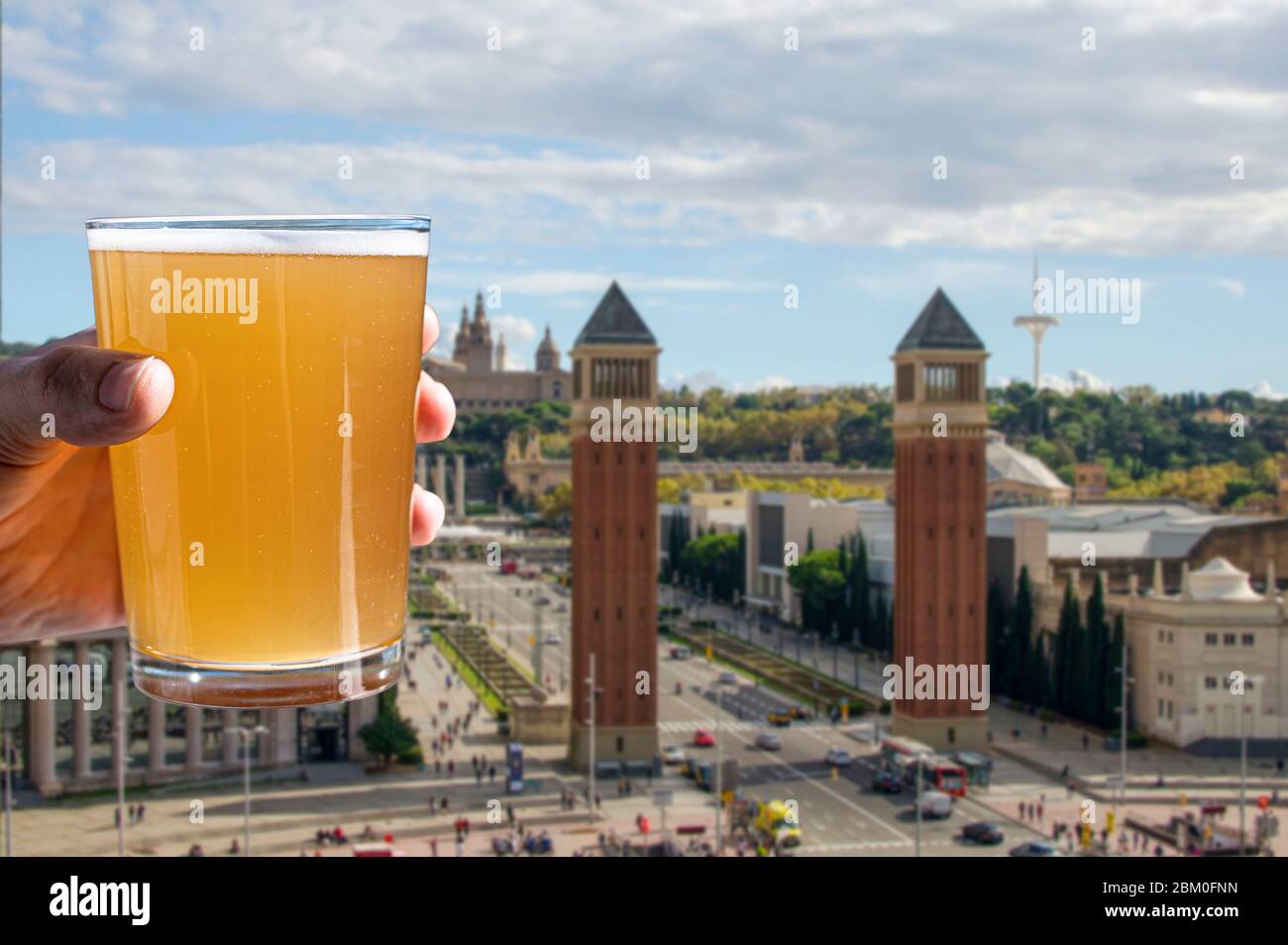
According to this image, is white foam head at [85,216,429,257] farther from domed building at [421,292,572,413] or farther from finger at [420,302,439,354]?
domed building at [421,292,572,413]

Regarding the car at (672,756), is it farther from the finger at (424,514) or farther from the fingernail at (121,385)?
the fingernail at (121,385)

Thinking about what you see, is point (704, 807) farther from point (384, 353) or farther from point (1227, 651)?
point (384, 353)

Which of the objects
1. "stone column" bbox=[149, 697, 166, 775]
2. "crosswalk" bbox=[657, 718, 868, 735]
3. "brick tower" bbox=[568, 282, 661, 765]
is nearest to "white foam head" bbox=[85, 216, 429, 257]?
"stone column" bbox=[149, 697, 166, 775]

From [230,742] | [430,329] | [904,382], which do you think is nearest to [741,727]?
[904,382]

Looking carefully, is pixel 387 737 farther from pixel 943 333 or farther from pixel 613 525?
pixel 943 333
